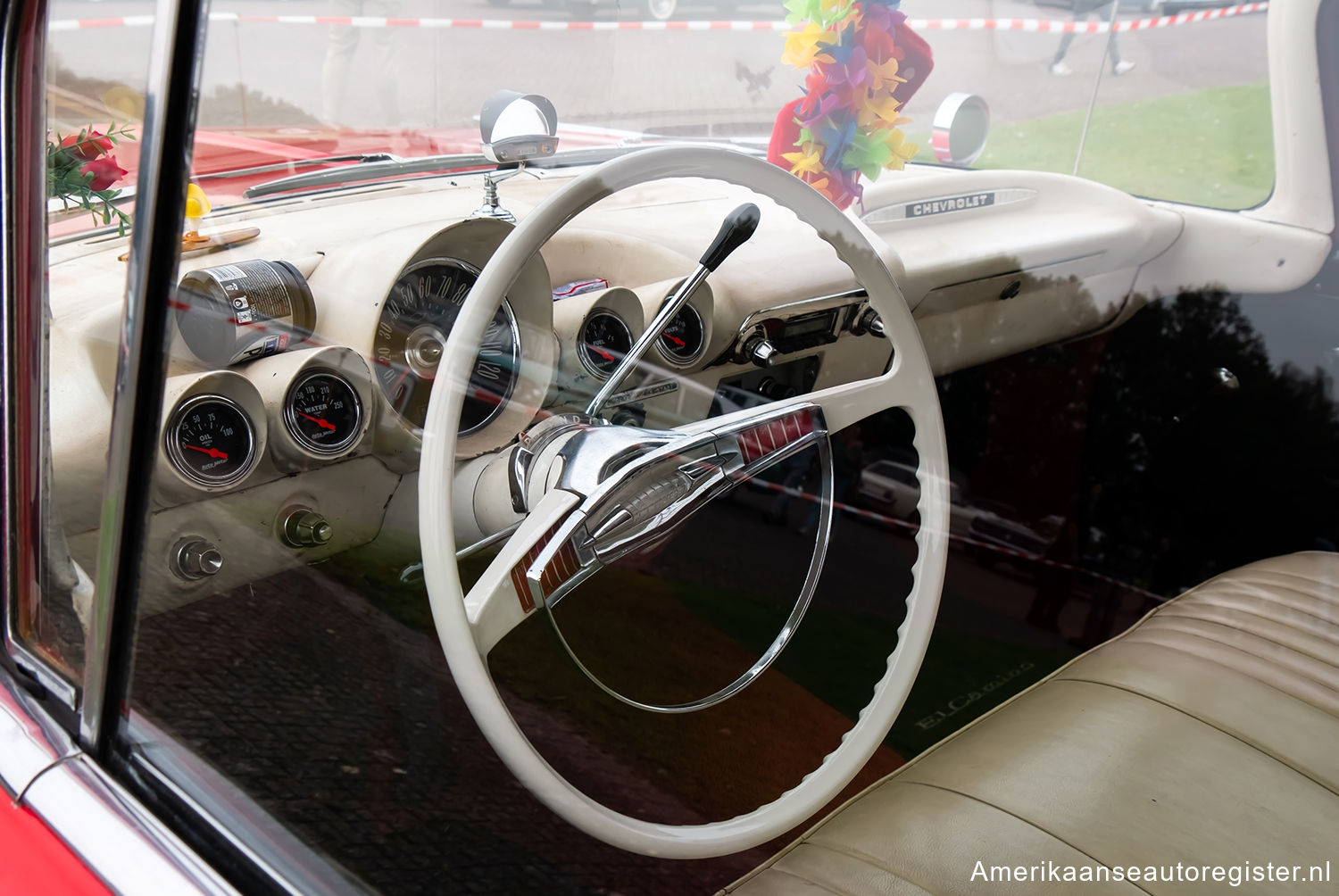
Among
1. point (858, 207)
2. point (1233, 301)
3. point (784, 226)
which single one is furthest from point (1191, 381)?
point (784, 226)

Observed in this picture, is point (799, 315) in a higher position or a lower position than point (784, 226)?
lower

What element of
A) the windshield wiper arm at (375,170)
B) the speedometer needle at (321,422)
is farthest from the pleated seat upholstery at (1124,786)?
the windshield wiper arm at (375,170)

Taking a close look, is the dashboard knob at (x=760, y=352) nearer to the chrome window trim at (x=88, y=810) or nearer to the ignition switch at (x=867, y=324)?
the ignition switch at (x=867, y=324)

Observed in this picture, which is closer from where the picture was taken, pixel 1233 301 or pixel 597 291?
pixel 597 291

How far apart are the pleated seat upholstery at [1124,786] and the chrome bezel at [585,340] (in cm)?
57

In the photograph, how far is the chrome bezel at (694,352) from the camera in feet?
4.19

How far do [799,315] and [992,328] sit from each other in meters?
0.56

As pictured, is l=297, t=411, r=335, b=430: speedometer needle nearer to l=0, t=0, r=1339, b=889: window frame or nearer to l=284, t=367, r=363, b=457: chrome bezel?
l=284, t=367, r=363, b=457: chrome bezel

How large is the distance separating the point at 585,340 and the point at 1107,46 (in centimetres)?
106

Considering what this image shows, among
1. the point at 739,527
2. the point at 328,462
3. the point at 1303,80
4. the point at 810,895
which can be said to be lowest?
the point at 810,895

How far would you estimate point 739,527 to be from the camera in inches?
58.8

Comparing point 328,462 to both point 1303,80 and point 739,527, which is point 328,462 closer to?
point 739,527

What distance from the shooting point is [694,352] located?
4.50 ft

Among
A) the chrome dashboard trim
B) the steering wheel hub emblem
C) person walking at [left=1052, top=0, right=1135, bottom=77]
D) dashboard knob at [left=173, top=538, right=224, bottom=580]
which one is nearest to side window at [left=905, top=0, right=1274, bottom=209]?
person walking at [left=1052, top=0, right=1135, bottom=77]
